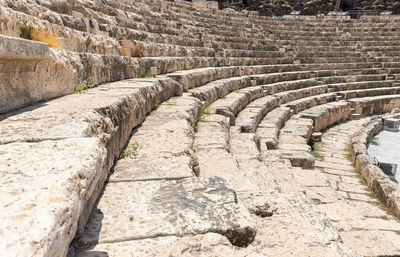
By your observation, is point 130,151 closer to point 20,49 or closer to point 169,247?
point 20,49

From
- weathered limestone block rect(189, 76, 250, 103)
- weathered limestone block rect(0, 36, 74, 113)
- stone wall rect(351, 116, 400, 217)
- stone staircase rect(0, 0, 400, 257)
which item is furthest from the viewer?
weathered limestone block rect(189, 76, 250, 103)

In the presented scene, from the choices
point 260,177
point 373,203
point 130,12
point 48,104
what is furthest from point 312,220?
point 130,12

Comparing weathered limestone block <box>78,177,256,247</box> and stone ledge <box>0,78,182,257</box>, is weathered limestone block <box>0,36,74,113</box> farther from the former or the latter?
weathered limestone block <box>78,177,256,247</box>

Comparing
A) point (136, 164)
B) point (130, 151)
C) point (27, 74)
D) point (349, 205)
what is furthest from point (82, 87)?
point (349, 205)

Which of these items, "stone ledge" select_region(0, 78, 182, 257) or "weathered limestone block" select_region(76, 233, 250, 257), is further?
"weathered limestone block" select_region(76, 233, 250, 257)

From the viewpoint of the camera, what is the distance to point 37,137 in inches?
68.9

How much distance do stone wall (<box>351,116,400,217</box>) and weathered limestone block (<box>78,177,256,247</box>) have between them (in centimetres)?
376

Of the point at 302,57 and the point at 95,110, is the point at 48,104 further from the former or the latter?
the point at 302,57

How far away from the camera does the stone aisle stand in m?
2.98

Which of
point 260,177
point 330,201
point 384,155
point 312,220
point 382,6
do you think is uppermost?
point 382,6

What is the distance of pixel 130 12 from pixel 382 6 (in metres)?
21.8

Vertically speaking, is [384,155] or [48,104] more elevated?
[48,104]

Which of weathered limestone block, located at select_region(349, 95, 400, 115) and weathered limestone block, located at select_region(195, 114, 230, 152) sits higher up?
weathered limestone block, located at select_region(195, 114, 230, 152)

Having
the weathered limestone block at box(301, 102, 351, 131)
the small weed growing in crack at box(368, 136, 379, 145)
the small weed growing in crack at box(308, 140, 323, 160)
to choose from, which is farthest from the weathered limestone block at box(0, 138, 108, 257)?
the small weed growing in crack at box(368, 136, 379, 145)
